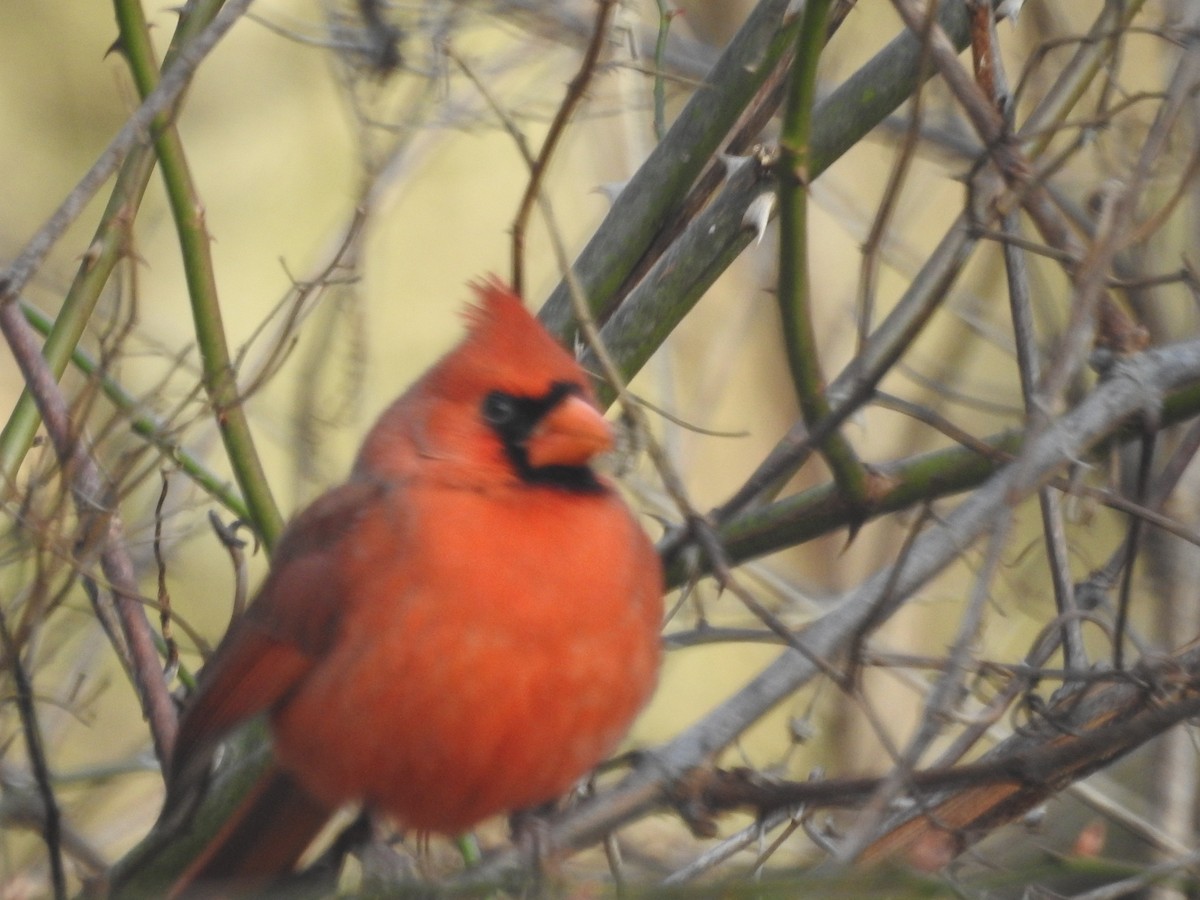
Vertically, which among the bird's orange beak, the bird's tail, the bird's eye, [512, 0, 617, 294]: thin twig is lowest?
the bird's tail

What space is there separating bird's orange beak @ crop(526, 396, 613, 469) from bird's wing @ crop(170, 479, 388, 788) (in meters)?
0.19

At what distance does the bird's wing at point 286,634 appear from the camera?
1.90m

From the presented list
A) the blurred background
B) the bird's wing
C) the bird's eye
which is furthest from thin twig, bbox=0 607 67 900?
the bird's eye

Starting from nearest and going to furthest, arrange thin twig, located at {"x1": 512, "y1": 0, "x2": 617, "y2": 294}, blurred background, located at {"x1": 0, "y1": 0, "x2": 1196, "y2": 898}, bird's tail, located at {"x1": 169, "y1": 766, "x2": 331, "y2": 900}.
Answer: thin twig, located at {"x1": 512, "y1": 0, "x2": 617, "y2": 294}
bird's tail, located at {"x1": 169, "y1": 766, "x2": 331, "y2": 900}
blurred background, located at {"x1": 0, "y1": 0, "x2": 1196, "y2": 898}

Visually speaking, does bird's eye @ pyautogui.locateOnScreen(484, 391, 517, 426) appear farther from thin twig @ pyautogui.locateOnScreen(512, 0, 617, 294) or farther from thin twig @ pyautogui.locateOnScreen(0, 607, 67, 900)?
thin twig @ pyautogui.locateOnScreen(0, 607, 67, 900)

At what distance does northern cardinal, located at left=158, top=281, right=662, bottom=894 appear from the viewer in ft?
5.70

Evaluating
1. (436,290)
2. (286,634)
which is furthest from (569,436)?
(436,290)

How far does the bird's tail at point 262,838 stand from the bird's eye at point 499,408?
519 mm

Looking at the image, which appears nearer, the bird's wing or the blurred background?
the bird's wing

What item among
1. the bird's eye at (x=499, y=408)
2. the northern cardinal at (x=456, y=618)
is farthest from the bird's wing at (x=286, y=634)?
the bird's eye at (x=499, y=408)

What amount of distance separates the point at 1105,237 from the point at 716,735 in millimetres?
542

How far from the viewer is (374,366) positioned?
4.57 meters

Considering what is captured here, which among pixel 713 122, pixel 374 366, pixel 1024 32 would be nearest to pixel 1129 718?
pixel 713 122

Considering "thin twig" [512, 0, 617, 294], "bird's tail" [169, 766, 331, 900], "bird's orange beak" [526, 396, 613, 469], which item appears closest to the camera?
"thin twig" [512, 0, 617, 294]
